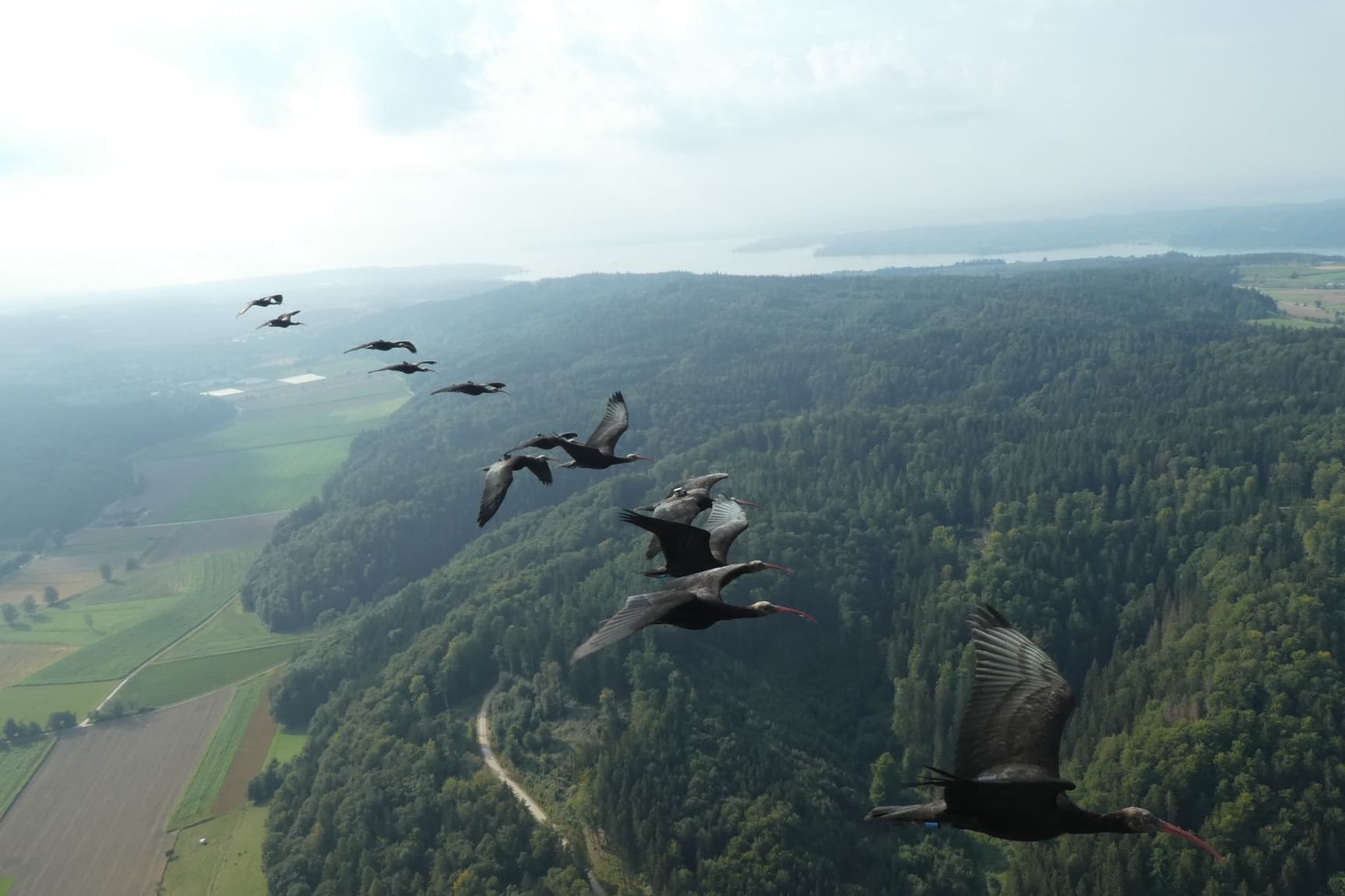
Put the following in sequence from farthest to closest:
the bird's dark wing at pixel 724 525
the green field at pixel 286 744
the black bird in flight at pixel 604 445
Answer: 1. the green field at pixel 286 744
2. the black bird in flight at pixel 604 445
3. the bird's dark wing at pixel 724 525

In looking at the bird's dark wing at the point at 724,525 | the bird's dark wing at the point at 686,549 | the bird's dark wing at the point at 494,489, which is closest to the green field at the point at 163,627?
the bird's dark wing at the point at 494,489

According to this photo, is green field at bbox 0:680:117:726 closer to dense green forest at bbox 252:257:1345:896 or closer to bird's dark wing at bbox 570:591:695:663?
dense green forest at bbox 252:257:1345:896

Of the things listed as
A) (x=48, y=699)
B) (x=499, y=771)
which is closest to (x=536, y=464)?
(x=499, y=771)

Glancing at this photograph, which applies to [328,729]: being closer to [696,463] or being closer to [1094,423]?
[696,463]

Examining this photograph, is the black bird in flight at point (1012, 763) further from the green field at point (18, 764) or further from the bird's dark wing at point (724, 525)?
the green field at point (18, 764)

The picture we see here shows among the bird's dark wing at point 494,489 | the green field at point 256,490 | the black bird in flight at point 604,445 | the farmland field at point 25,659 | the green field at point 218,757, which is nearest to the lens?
the bird's dark wing at point 494,489

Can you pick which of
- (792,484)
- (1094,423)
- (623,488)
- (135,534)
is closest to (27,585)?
(135,534)

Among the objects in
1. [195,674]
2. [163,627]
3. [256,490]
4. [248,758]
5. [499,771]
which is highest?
[256,490]

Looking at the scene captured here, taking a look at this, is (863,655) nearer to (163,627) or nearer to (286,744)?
(286,744)
